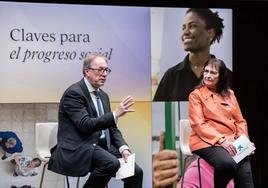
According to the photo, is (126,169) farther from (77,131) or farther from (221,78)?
(221,78)

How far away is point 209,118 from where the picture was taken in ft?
16.7

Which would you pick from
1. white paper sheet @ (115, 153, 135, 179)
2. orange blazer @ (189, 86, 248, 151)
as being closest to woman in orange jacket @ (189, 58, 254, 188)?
orange blazer @ (189, 86, 248, 151)

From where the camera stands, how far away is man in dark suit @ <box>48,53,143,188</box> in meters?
4.64

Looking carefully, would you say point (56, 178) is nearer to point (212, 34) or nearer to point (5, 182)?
point (5, 182)

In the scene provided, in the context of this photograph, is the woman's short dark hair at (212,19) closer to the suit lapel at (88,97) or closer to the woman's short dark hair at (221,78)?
the woman's short dark hair at (221,78)

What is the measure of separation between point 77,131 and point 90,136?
0.12 m

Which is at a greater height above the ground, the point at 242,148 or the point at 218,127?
the point at 218,127

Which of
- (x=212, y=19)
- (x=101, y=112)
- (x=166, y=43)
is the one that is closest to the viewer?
(x=101, y=112)

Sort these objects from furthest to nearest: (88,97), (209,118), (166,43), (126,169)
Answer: (166,43)
(209,118)
(88,97)
(126,169)

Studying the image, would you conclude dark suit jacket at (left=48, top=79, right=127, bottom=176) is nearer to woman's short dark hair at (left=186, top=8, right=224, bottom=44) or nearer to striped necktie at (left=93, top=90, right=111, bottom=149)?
striped necktie at (left=93, top=90, right=111, bottom=149)

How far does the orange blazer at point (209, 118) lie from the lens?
198 inches

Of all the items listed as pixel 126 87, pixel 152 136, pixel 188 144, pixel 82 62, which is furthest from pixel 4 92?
pixel 188 144

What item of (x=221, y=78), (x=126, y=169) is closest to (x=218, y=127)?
(x=221, y=78)

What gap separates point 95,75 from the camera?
489 centimetres
